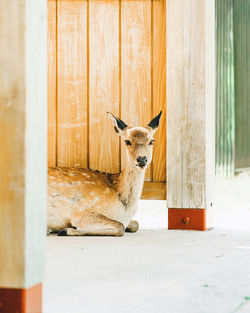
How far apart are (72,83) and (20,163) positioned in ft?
13.9

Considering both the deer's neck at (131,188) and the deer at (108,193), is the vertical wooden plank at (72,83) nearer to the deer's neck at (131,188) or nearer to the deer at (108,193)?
the deer at (108,193)

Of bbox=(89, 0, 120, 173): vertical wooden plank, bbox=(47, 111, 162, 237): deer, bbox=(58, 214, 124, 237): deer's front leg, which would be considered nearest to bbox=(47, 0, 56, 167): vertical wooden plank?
bbox=(89, 0, 120, 173): vertical wooden plank

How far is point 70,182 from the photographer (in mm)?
6105

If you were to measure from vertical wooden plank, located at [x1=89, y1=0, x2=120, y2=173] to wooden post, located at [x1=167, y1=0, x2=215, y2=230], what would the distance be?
673 mm

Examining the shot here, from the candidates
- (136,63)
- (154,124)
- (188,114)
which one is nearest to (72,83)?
(136,63)

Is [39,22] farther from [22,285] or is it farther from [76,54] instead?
[76,54]

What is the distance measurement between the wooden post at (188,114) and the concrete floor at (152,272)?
29cm

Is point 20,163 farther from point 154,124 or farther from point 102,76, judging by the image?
point 102,76

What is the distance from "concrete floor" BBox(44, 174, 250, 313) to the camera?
302 cm

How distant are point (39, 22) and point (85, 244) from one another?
2.77 metres

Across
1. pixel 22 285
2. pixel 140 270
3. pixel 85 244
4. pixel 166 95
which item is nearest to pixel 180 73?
pixel 166 95

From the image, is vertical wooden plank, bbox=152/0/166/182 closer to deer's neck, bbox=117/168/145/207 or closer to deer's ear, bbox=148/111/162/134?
deer's ear, bbox=148/111/162/134

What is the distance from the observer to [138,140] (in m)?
5.99

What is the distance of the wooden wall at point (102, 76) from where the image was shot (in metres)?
6.60
